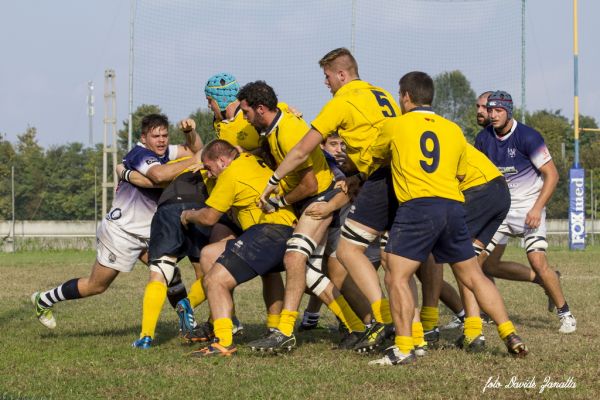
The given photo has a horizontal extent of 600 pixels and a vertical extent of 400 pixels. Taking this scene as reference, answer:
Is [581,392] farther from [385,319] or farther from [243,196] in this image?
[243,196]

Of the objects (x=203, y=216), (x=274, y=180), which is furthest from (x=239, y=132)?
(x=274, y=180)

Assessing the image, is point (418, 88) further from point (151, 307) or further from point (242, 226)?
point (151, 307)

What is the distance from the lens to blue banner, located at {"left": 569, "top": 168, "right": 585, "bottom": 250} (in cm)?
2808

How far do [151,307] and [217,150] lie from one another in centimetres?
148

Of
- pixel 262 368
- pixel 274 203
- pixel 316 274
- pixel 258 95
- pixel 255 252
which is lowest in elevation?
pixel 262 368

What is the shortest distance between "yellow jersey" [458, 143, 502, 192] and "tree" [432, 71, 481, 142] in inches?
921

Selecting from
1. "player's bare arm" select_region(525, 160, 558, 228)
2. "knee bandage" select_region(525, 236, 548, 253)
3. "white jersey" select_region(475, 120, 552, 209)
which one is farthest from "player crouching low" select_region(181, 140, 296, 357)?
"knee bandage" select_region(525, 236, 548, 253)

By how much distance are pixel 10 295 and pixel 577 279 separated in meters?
9.07

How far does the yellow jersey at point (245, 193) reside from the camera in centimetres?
770

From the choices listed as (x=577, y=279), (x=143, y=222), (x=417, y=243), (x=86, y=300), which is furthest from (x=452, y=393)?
(x=577, y=279)

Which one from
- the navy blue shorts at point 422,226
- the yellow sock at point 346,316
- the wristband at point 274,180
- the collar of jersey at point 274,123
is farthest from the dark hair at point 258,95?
the yellow sock at point 346,316

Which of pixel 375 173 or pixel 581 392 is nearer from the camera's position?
pixel 581 392

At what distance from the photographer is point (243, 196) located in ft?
25.6

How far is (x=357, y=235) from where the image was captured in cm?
766
